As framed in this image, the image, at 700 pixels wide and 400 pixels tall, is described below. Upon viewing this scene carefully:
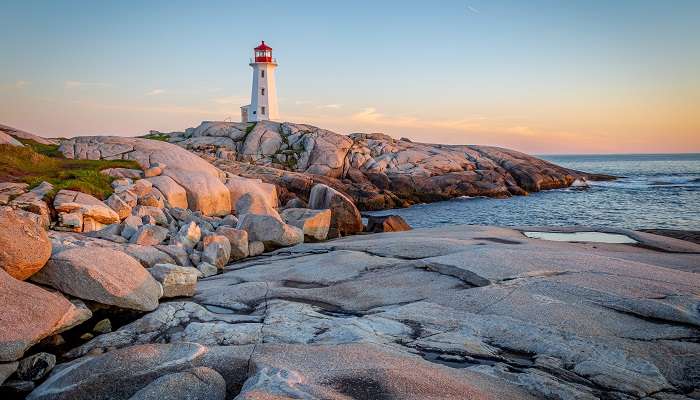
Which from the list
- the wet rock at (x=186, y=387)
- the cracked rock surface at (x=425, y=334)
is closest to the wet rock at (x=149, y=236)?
the cracked rock surface at (x=425, y=334)

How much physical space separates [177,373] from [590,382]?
15.1ft

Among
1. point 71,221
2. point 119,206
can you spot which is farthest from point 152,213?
point 71,221

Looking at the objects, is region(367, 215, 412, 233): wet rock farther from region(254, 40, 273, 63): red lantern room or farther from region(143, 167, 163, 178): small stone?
region(254, 40, 273, 63): red lantern room

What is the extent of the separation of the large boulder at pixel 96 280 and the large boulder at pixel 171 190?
44.1 feet

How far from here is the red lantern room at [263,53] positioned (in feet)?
195

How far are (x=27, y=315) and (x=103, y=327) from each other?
133 cm

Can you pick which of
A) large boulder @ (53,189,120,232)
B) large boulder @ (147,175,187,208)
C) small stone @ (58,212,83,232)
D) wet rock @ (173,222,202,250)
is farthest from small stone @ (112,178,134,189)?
wet rock @ (173,222,202,250)

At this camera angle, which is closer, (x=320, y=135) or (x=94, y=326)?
(x=94, y=326)

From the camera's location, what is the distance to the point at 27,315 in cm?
633

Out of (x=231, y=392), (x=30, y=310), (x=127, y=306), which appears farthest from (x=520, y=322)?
(x=30, y=310)

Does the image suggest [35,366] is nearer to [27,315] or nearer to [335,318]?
[27,315]

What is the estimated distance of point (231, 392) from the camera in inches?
196

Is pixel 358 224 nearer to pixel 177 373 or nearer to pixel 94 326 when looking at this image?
pixel 94 326

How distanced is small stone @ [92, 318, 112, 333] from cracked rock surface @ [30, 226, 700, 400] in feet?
0.82
